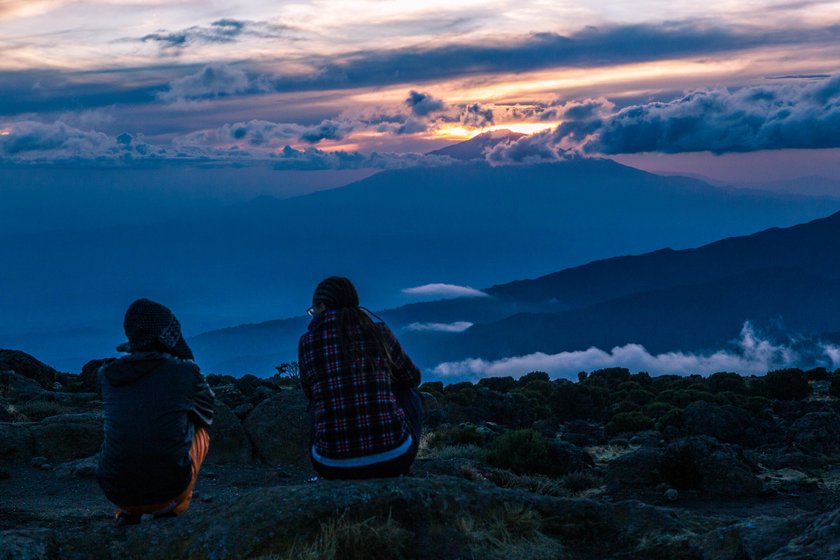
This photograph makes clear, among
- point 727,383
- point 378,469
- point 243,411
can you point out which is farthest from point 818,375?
point 378,469

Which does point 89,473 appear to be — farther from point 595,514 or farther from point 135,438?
point 595,514

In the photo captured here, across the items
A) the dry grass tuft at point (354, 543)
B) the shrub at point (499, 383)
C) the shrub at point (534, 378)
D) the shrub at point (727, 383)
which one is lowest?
the shrub at point (534, 378)

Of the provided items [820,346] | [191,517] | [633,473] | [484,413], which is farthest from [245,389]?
[820,346]

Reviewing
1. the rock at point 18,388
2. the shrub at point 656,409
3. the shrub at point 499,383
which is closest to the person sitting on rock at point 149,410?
the rock at point 18,388

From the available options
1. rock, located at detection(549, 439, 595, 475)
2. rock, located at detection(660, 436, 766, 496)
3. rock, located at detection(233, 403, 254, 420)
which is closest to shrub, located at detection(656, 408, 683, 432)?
rock, located at detection(549, 439, 595, 475)

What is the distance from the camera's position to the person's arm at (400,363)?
6.29 meters

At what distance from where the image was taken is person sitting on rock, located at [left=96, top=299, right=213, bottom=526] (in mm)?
5734

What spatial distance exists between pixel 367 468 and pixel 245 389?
1471 centimetres

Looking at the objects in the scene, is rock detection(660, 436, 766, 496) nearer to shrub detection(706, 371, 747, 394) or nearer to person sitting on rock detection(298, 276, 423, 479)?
person sitting on rock detection(298, 276, 423, 479)

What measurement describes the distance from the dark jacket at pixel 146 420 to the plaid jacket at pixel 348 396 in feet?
2.71

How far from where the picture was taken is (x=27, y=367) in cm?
2530

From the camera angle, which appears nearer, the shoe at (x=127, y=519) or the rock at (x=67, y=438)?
the shoe at (x=127, y=519)

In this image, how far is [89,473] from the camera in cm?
1217

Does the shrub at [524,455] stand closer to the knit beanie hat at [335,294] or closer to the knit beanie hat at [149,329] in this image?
the knit beanie hat at [335,294]
